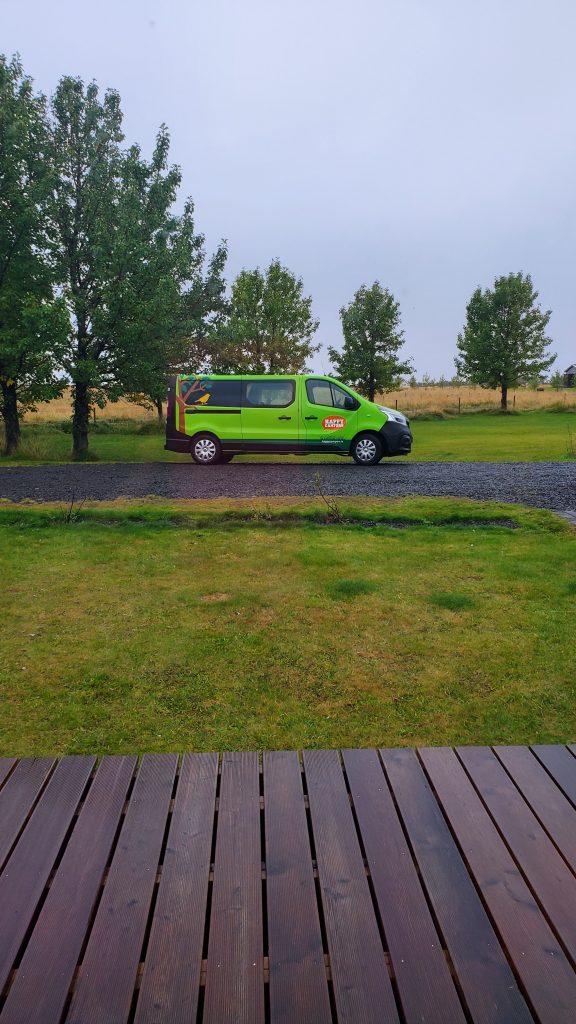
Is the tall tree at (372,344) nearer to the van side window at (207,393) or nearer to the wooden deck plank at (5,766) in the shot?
the van side window at (207,393)

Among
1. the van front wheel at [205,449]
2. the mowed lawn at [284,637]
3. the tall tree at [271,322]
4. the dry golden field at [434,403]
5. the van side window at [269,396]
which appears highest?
the tall tree at [271,322]

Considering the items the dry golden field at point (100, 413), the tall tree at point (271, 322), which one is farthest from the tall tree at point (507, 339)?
the dry golden field at point (100, 413)

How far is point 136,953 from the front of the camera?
1566 mm

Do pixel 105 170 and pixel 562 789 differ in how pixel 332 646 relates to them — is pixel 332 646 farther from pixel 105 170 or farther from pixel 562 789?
pixel 105 170

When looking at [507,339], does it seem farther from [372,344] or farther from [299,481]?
[299,481]

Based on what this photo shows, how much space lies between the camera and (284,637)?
4.35 m

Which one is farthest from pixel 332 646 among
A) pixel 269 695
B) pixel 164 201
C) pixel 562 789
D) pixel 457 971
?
pixel 164 201

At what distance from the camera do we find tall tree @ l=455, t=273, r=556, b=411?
137 feet

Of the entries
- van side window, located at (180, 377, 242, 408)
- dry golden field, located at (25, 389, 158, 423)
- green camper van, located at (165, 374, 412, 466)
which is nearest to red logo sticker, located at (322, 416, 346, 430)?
green camper van, located at (165, 374, 412, 466)

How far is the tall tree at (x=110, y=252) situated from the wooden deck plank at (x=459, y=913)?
16600mm

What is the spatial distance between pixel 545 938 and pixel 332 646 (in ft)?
8.63

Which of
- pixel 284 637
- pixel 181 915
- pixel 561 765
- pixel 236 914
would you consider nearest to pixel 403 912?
pixel 236 914

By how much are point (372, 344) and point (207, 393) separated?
28642 millimetres

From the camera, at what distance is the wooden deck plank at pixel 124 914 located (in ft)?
4.75
